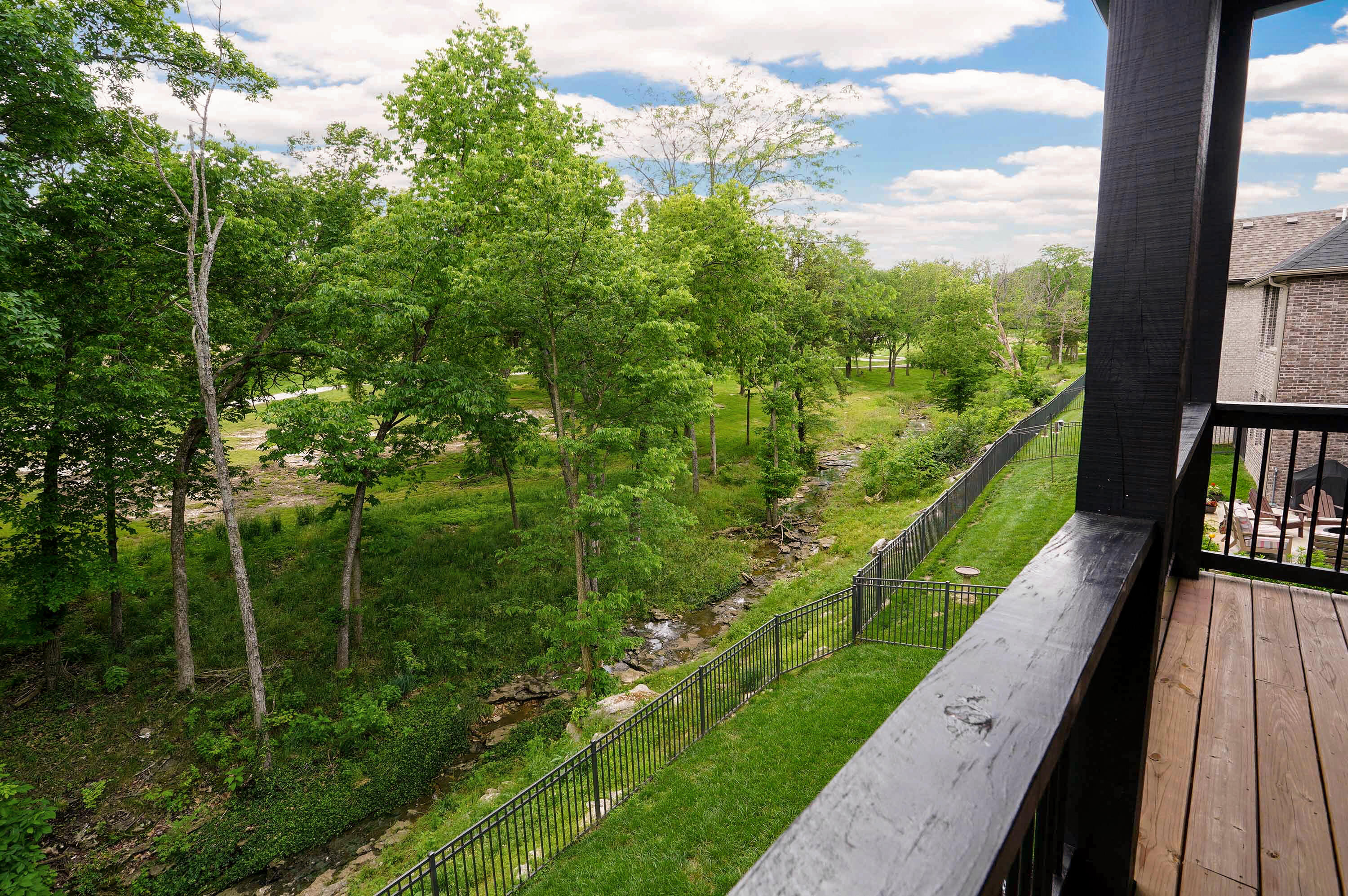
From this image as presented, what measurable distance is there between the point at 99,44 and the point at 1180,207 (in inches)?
575

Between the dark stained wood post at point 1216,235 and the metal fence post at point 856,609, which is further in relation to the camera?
the metal fence post at point 856,609

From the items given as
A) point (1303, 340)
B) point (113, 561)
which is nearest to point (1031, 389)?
point (1303, 340)

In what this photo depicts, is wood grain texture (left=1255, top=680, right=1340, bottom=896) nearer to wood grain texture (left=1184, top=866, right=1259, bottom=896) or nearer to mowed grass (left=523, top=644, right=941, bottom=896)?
wood grain texture (left=1184, top=866, right=1259, bottom=896)

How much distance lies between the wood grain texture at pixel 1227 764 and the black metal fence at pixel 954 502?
226 inches

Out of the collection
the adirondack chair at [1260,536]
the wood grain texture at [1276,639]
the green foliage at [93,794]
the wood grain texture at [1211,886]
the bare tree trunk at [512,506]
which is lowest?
the green foliage at [93,794]

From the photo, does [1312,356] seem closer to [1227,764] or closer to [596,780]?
[1227,764]

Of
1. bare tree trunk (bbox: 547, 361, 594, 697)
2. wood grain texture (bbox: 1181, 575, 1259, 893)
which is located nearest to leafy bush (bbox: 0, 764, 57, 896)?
bare tree trunk (bbox: 547, 361, 594, 697)

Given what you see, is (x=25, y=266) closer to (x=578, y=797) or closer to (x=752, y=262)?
(x=578, y=797)

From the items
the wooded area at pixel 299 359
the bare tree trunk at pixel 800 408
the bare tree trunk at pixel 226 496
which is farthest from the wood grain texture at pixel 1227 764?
the bare tree trunk at pixel 800 408

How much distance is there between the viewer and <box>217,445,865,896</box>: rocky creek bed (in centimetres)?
909

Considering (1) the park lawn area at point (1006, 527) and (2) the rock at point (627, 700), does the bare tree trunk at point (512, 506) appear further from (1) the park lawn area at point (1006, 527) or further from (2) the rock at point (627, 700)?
(1) the park lawn area at point (1006, 527)

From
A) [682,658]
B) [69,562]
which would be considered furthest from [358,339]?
[682,658]

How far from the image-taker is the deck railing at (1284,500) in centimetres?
299

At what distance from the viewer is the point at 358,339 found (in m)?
13.5
